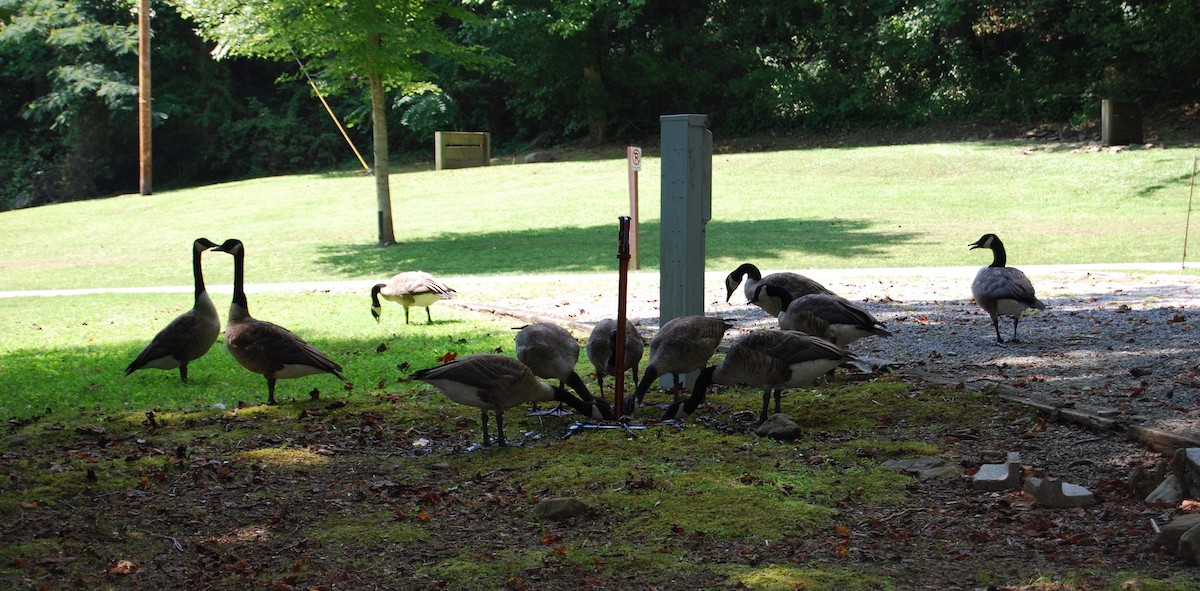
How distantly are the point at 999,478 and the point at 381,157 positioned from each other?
19.7 metres

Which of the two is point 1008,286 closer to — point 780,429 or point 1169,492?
point 780,429

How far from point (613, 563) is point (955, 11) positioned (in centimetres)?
3692

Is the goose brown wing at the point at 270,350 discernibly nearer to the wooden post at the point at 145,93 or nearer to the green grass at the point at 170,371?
the green grass at the point at 170,371

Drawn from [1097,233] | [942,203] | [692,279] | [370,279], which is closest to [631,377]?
[692,279]

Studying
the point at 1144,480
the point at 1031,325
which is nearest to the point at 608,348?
the point at 1144,480

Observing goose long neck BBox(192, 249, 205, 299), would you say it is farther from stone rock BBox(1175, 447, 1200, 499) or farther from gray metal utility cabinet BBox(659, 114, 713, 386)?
stone rock BBox(1175, 447, 1200, 499)

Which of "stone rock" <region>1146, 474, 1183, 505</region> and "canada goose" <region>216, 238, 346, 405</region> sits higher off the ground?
"canada goose" <region>216, 238, 346, 405</region>

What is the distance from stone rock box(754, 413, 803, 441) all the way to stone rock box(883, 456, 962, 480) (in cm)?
74

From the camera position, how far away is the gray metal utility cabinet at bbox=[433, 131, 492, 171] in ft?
135

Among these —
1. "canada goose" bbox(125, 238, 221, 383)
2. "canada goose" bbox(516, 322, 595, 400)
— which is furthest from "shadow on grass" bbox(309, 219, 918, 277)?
"canada goose" bbox(516, 322, 595, 400)

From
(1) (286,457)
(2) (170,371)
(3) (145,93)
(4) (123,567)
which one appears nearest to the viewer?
(4) (123,567)

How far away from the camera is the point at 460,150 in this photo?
4206 centimetres

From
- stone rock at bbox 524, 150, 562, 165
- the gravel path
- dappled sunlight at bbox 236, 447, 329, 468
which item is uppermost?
stone rock at bbox 524, 150, 562, 165

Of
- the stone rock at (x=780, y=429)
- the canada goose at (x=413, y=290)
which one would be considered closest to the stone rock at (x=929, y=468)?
the stone rock at (x=780, y=429)
